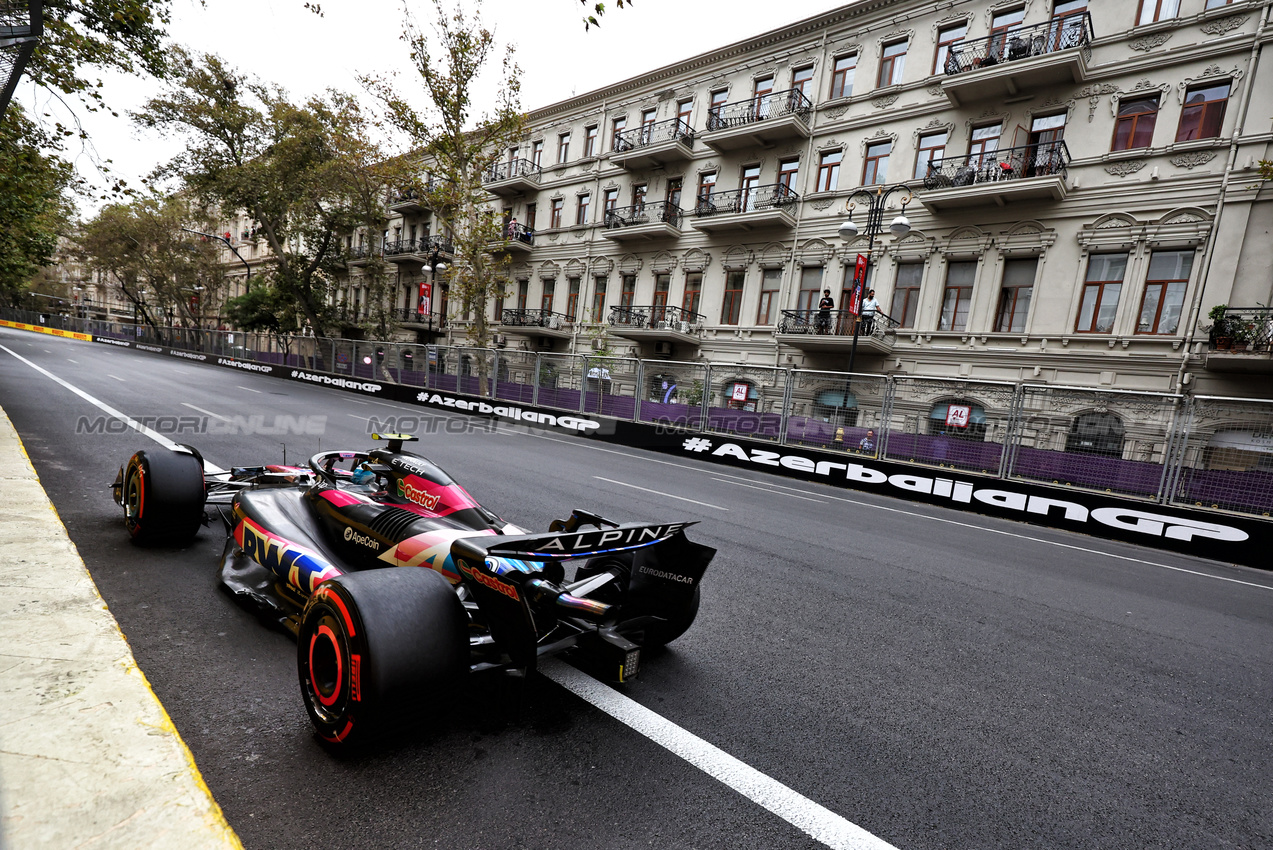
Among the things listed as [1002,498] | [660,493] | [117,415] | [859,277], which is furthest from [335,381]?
[1002,498]

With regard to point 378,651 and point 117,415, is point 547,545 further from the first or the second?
point 117,415

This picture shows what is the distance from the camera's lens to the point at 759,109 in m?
22.2

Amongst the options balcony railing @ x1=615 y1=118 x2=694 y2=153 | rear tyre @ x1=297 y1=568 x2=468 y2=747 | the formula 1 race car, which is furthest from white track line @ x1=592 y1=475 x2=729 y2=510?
balcony railing @ x1=615 y1=118 x2=694 y2=153

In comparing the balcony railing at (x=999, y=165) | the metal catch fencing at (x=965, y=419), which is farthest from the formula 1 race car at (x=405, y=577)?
the balcony railing at (x=999, y=165)

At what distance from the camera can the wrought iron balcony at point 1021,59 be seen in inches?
625

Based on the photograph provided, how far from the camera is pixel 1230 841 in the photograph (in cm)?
208

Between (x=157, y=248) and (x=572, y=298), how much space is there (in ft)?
118

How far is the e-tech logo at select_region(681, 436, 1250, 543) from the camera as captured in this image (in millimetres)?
8383

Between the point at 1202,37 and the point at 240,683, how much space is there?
23.4 meters

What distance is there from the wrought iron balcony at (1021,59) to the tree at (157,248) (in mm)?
41172

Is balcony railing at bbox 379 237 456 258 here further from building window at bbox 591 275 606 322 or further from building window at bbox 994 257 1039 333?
building window at bbox 994 257 1039 333

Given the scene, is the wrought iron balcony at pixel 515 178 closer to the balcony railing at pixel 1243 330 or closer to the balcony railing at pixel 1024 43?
the balcony railing at pixel 1024 43

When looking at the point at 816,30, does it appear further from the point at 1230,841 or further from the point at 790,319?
the point at 1230,841

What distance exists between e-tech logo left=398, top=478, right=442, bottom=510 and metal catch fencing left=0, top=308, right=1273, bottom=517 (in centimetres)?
992
